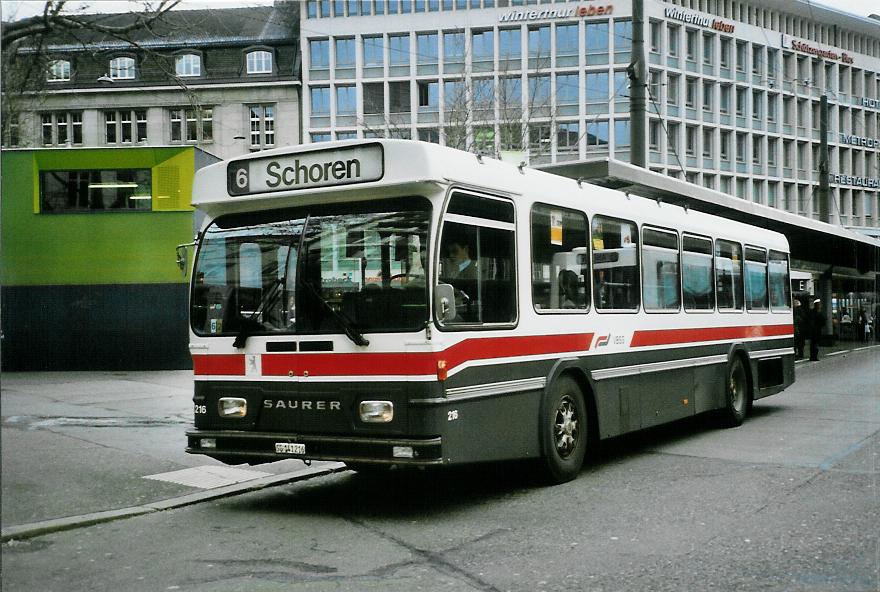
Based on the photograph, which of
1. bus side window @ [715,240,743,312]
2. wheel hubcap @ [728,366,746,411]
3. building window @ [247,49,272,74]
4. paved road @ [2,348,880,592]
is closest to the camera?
paved road @ [2,348,880,592]

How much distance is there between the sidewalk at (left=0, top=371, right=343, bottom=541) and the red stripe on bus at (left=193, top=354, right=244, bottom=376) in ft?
3.75

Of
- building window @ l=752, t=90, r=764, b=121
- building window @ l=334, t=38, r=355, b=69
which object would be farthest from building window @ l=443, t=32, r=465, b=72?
building window @ l=752, t=90, r=764, b=121

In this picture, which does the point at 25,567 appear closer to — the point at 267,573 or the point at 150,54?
the point at 267,573

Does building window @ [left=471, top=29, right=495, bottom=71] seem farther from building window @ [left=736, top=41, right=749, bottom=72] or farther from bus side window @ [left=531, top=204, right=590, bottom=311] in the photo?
bus side window @ [left=531, top=204, right=590, bottom=311]

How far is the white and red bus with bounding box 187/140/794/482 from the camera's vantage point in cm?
728

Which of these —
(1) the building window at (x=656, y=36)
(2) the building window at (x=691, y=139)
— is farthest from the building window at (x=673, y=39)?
(2) the building window at (x=691, y=139)

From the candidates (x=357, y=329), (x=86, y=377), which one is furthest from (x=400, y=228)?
(x=86, y=377)

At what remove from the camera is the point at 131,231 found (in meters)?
24.2

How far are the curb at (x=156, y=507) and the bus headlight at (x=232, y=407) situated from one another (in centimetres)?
91

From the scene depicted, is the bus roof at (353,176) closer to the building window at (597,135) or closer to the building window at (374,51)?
the building window at (597,135)

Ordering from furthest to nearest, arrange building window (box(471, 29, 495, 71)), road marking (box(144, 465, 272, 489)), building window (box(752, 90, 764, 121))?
1. building window (box(752, 90, 764, 121))
2. building window (box(471, 29, 495, 71))
3. road marking (box(144, 465, 272, 489))

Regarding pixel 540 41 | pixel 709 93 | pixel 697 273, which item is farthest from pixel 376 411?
pixel 709 93

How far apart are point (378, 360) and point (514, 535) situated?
162cm

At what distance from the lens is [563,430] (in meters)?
8.77
